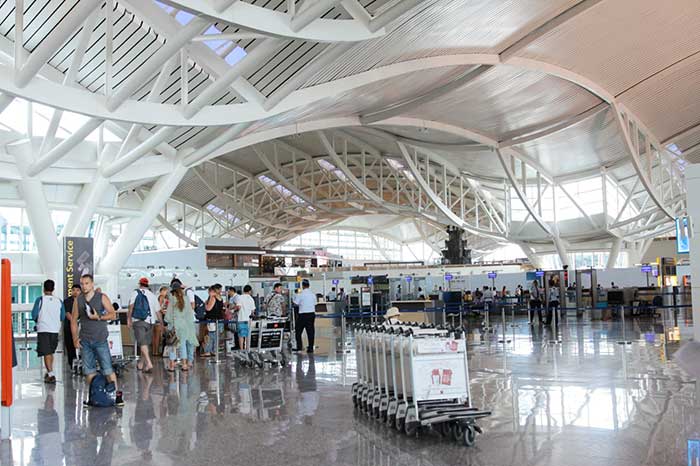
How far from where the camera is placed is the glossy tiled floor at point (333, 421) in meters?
5.71

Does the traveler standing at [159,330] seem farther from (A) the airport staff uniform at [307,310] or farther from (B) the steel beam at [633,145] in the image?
(B) the steel beam at [633,145]

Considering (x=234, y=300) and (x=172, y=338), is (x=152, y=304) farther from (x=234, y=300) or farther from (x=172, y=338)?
(x=234, y=300)

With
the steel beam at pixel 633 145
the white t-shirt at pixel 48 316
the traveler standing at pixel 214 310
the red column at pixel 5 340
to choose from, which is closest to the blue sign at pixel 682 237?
the steel beam at pixel 633 145

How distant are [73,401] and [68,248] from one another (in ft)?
31.0

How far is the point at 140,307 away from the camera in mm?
12234

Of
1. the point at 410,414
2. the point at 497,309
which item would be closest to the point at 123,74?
the point at 410,414

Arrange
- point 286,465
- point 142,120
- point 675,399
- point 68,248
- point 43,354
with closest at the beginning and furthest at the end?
1. point 286,465
2. point 675,399
3. point 43,354
4. point 142,120
5. point 68,248

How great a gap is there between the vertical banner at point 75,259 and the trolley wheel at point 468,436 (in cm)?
1397

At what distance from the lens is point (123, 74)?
18.2 meters

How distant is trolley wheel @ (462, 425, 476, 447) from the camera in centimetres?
599

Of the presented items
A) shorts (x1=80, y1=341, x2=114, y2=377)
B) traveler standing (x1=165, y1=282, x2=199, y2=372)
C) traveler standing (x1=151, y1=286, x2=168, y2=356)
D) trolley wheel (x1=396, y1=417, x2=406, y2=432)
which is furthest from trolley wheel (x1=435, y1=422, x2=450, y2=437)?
traveler standing (x1=151, y1=286, x2=168, y2=356)

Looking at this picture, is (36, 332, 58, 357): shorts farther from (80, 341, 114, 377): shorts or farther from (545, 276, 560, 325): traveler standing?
(545, 276, 560, 325): traveler standing

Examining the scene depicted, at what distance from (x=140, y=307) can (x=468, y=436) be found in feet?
25.9

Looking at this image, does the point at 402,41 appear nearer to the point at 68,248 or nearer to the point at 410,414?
the point at 68,248
